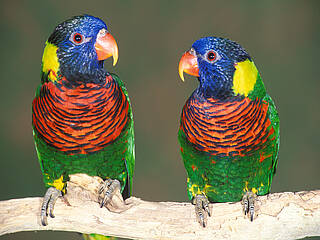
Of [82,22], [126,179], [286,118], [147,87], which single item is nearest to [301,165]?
[286,118]

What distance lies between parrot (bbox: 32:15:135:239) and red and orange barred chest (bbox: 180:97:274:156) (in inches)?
20.7

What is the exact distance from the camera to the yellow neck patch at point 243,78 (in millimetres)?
2619

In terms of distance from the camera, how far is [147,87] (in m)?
5.03

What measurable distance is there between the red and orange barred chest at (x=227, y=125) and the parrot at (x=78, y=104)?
1.72 ft

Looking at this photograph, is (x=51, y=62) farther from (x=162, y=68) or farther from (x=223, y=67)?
(x=162, y=68)

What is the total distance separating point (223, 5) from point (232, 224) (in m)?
3.17

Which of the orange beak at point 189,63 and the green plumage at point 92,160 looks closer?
the orange beak at point 189,63

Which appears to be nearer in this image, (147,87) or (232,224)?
(232,224)

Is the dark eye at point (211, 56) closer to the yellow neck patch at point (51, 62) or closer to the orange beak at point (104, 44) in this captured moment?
the orange beak at point (104, 44)

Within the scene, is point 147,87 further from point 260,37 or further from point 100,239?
point 100,239

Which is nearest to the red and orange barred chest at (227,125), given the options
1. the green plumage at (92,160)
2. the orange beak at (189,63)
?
the orange beak at (189,63)

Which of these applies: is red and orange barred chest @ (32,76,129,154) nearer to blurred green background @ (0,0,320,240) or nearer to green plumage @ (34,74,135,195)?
green plumage @ (34,74,135,195)

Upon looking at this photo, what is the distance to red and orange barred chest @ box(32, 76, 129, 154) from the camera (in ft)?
8.73

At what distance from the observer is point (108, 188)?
278cm
